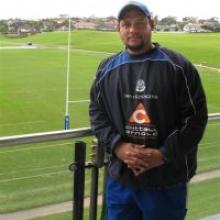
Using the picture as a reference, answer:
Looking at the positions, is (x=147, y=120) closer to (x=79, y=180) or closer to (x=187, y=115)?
(x=187, y=115)

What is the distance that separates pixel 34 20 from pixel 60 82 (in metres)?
10.0

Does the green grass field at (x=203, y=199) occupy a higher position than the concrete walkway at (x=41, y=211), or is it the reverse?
the concrete walkway at (x=41, y=211)

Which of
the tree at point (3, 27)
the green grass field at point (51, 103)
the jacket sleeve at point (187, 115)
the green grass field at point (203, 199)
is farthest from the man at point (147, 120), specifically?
the tree at point (3, 27)

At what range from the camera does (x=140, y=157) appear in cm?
183

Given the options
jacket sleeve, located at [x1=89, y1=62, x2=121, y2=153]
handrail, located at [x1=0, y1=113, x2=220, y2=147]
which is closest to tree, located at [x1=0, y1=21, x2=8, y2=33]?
handrail, located at [x1=0, y1=113, x2=220, y2=147]

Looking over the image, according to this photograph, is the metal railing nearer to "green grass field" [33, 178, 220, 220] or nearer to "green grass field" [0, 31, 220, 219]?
"green grass field" [0, 31, 220, 219]

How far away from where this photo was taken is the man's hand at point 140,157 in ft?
5.95

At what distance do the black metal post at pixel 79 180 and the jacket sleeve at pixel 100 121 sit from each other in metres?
0.13

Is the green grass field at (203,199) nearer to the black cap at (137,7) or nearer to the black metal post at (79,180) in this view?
the black metal post at (79,180)

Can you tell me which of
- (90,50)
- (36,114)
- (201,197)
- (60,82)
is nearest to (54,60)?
(90,50)

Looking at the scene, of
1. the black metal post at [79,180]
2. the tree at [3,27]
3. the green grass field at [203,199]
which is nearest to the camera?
the black metal post at [79,180]

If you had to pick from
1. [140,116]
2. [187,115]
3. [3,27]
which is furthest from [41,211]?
[3,27]

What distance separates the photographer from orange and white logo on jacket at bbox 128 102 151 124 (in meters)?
1.82

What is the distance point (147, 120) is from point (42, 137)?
42cm
